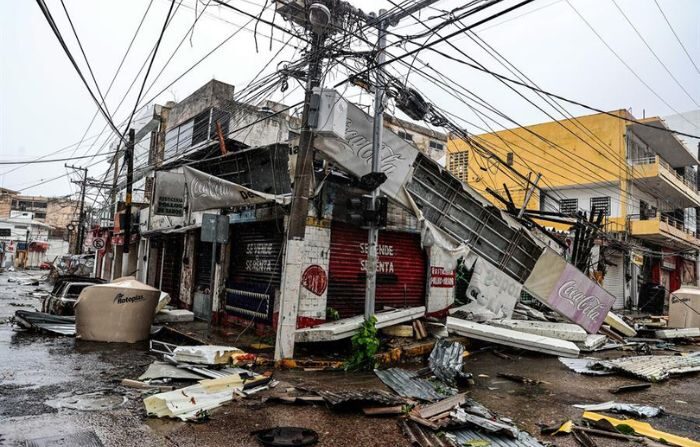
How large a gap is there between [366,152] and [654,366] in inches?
317

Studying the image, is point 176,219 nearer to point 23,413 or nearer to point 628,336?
point 23,413

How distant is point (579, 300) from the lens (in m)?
12.3

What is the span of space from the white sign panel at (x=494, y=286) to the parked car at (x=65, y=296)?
11.8 metres

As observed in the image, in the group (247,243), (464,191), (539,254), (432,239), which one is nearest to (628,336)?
(539,254)

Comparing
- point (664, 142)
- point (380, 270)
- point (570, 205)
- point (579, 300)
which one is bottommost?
point (579, 300)

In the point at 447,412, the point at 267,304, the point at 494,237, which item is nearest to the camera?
the point at 447,412

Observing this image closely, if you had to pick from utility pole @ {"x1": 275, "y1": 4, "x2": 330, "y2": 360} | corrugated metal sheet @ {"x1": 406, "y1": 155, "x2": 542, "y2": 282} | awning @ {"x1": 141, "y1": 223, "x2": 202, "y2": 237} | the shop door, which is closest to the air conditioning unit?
utility pole @ {"x1": 275, "y1": 4, "x2": 330, "y2": 360}

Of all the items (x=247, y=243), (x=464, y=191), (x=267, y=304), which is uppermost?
(x=464, y=191)

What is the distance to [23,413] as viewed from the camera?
5434 millimetres

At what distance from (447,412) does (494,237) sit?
285 inches

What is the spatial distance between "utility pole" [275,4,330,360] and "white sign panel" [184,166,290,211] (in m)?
0.68

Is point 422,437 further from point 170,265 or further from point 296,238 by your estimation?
point 170,265

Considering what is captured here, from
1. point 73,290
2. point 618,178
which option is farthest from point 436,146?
point 73,290

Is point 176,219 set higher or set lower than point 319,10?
lower
